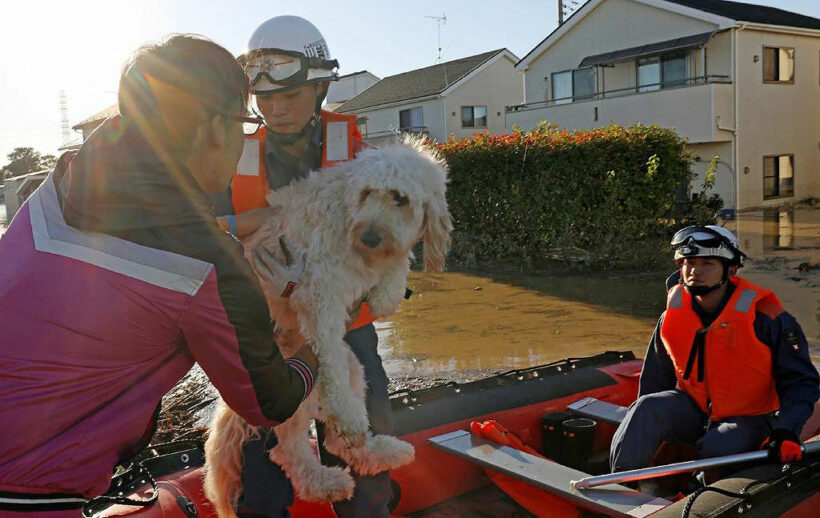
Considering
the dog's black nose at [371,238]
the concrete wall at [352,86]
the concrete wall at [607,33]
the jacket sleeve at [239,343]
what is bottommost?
the jacket sleeve at [239,343]

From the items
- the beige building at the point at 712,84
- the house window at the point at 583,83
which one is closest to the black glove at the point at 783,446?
the beige building at the point at 712,84

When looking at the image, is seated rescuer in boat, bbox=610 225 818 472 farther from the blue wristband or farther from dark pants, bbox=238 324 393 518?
the blue wristband

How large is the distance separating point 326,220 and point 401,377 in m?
5.00

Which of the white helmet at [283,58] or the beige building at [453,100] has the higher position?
the beige building at [453,100]

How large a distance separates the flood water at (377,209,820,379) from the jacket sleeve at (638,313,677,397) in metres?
3.04

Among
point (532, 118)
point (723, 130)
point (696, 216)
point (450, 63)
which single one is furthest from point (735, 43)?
point (450, 63)

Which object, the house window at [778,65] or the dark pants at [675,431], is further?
the house window at [778,65]

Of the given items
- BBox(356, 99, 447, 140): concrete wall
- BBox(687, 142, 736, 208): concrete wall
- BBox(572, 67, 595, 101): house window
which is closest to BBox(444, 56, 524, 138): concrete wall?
BBox(356, 99, 447, 140): concrete wall

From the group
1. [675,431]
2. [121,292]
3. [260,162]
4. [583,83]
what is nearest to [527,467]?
[675,431]

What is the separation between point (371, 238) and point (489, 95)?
32749 millimetres

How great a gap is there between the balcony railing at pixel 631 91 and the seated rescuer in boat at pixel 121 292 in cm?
2226

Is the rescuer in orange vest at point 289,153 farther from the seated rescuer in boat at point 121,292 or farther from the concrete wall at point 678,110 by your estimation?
the concrete wall at point 678,110

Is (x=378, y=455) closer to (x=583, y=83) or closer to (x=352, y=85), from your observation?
(x=583, y=83)

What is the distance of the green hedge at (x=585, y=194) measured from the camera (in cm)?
1166
